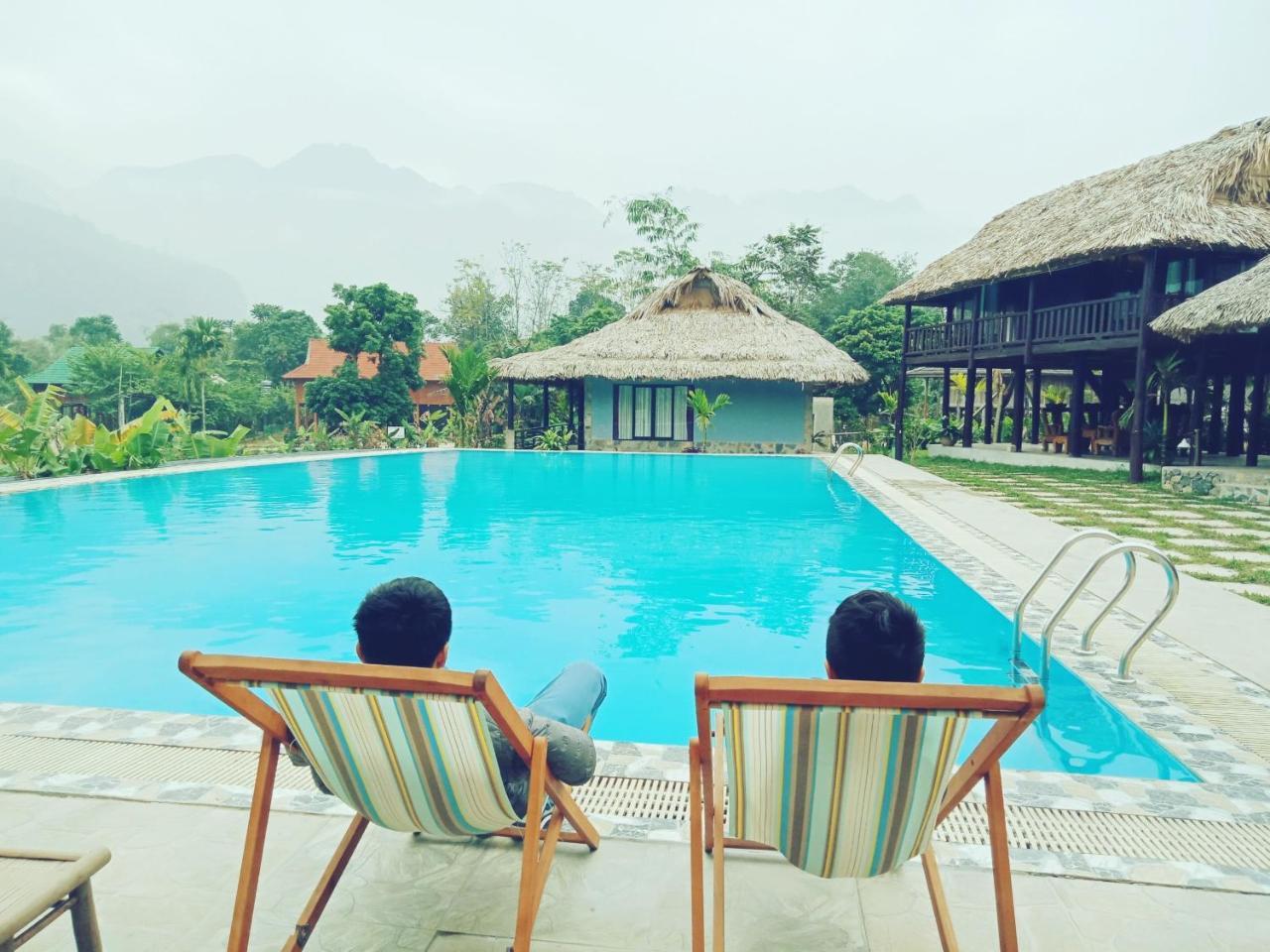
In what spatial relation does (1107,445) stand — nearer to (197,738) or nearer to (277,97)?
(197,738)

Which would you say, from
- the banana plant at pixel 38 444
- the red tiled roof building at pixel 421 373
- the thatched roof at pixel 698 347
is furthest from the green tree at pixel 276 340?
the banana plant at pixel 38 444

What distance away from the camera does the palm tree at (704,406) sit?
2155 centimetres

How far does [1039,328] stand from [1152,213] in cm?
321

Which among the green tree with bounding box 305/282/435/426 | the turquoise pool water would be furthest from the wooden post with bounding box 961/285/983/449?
the green tree with bounding box 305/282/435/426

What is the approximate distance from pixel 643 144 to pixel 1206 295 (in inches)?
5090

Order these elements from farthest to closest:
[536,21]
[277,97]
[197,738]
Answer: [277,97] < [536,21] < [197,738]

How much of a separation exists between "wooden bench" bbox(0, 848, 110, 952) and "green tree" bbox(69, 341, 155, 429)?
31.7 m

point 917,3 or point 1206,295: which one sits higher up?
point 917,3

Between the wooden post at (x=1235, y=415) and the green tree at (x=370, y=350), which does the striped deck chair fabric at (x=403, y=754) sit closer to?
the wooden post at (x=1235, y=415)

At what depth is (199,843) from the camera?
7.98 ft

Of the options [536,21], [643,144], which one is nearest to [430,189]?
[643,144]

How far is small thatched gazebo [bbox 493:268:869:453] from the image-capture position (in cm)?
2181

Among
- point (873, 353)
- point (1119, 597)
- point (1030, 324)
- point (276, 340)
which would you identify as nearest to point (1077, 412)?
point (1030, 324)

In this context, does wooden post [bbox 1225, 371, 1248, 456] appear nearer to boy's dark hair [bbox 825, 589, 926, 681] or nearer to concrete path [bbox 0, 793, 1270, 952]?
concrete path [bbox 0, 793, 1270, 952]
